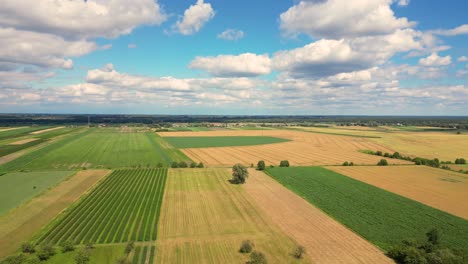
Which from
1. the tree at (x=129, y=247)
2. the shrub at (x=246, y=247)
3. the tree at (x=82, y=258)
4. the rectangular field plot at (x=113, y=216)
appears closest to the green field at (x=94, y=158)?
the rectangular field plot at (x=113, y=216)

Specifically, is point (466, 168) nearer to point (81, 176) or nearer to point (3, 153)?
point (81, 176)

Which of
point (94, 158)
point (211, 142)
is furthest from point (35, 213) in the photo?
point (211, 142)

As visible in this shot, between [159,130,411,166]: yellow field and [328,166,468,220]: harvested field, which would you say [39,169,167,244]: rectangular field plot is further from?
[328,166,468,220]: harvested field

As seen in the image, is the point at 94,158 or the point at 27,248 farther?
the point at 94,158

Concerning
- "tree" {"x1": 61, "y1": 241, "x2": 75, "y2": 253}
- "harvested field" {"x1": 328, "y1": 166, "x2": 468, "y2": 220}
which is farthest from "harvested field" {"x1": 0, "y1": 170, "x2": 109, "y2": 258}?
"harvested field" {"x1": 328, "y1": 166, "x2": 468, "y2": 220}

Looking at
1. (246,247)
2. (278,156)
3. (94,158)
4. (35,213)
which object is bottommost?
(35,213)

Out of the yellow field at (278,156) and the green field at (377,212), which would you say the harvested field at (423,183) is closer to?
the green field at (377,212)

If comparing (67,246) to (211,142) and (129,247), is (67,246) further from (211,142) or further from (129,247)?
(211,142)
